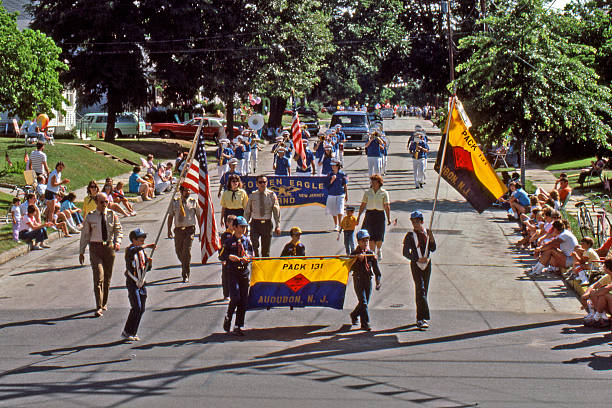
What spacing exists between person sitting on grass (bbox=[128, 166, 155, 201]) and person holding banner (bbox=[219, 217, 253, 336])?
15.4 metres

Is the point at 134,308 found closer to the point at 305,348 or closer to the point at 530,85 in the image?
the point at 305,348

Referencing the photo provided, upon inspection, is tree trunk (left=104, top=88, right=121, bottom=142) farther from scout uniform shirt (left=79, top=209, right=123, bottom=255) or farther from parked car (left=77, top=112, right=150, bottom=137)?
scout uniform shirt (left=79, top=209, right=123, bottom=255)

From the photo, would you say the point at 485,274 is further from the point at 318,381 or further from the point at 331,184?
the point at 318,381

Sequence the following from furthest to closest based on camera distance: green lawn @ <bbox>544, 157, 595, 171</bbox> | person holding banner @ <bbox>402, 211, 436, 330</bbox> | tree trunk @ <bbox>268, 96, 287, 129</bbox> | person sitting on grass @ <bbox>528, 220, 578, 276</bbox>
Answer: tree trunk @ <bbox>268, 96, 287, 129</bbox>
green lawn @ <bbox>544, 157, 595, 171</bbox>
person sitting on grass @ <bbox>528, 220, 578, 276</bbox>
person holding banner @ <bbox>402, 211, 436, 330</bbox>

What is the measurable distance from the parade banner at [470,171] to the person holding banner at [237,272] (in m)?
3.50

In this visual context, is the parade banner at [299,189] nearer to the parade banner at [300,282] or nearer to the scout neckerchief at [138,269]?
the parade banner at [300,282]

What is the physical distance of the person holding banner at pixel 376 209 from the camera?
15547 mm

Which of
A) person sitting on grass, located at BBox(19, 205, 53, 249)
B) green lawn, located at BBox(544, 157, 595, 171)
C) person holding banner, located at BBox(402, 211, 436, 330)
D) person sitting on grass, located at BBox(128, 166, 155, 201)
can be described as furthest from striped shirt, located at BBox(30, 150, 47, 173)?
green lawn, located at BBox(544, 157, 595, 171)

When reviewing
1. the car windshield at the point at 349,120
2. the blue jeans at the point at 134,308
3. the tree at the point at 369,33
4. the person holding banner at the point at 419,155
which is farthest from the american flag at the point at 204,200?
the tree at the point at 369,33

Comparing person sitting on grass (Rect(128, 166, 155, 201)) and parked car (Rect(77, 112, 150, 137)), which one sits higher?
parked car (Rect(77, 112, 150, 137))

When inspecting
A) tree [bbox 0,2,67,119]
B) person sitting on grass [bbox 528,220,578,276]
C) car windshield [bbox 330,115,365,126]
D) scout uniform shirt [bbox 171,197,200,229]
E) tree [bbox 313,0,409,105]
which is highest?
tree [bbox 313,0,409,105]

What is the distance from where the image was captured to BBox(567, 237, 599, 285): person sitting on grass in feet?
44.2

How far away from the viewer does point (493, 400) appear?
8.62 m

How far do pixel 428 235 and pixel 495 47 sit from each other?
45.1 ft
